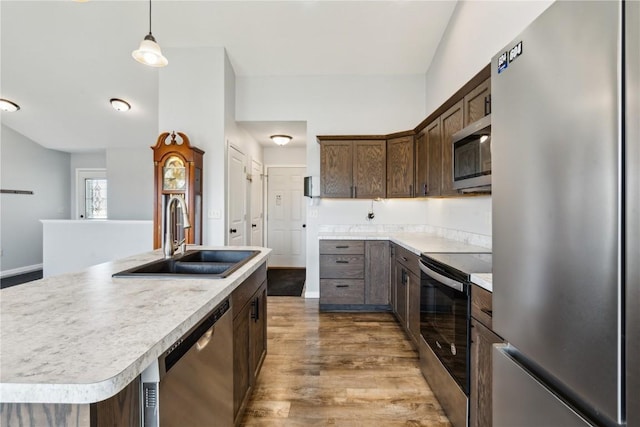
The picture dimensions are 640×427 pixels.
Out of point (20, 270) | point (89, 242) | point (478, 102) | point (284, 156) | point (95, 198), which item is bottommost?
point (20, 270)

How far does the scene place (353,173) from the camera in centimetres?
387

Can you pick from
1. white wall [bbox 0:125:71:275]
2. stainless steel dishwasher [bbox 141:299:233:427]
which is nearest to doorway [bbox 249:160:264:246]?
stainless steel dishwasher [bbox 141:299:233:427]

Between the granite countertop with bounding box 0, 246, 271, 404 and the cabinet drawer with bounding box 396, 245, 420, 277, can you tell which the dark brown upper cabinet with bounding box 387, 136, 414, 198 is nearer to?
the cabinet drawer with bounding box 396, 245, 420, 277

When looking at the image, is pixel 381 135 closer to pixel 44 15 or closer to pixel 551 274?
pixel 551 274

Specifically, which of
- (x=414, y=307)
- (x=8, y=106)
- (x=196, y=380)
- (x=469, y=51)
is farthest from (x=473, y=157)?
(x=8, y=106)

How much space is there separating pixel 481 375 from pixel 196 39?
13.7 ft

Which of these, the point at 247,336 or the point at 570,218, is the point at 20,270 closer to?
the point at 247,336

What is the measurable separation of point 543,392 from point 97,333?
1230 mm

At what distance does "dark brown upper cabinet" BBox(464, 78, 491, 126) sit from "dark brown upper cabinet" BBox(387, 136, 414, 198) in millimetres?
1459

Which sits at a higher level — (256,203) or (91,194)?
(91,194)

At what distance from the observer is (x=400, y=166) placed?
3.77m

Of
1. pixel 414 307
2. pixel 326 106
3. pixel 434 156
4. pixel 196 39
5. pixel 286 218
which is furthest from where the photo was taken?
pixel 286 218

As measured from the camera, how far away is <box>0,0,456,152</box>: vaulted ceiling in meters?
3.19

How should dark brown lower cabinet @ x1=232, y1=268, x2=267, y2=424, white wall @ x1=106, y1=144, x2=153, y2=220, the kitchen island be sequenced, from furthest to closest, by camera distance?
white wall @ x1=106, y1=144, x2=153, y2=220 < dark brown lower cabinet @ x1=232, y1=268, x2=267, y2=424 < the kitchen island
